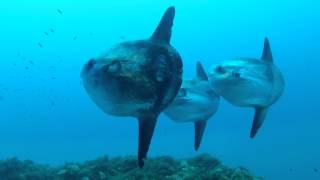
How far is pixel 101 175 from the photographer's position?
39.2 feet

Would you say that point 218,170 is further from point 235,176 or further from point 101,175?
point 101,175

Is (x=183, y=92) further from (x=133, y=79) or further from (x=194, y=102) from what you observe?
(x=133, y=79)

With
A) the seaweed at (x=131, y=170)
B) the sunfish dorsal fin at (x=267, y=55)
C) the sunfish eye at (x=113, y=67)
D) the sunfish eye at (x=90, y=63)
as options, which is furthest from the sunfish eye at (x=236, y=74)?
the seaweed at (x=131, y=170)

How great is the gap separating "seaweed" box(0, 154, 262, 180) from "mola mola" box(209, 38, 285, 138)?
3912mm

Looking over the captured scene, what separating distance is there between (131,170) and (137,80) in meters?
7.85

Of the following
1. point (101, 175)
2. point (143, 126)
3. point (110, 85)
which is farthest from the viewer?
point (101, 175)

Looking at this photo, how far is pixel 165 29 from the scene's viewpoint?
16.0 feet

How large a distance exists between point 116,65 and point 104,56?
153 millimetres

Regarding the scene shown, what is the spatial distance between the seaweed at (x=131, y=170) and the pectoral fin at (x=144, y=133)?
519cm

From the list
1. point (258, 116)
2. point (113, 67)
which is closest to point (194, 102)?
point (258, 116)

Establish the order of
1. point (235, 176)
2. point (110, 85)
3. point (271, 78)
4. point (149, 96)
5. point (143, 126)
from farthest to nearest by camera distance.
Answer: point (235, 176) → point (271, 78) → point (143, 126) → point (149, 96) → point (110, 85)

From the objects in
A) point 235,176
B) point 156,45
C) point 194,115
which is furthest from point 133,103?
point 235,176

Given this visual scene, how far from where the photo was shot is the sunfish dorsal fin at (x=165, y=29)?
4.66 meters

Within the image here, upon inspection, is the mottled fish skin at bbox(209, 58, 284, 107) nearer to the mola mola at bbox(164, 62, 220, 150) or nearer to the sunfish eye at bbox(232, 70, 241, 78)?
the sunfish eye at bbox(232, 70, 241, 78)
